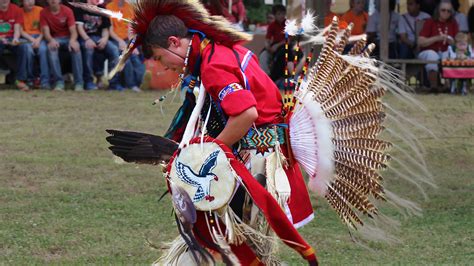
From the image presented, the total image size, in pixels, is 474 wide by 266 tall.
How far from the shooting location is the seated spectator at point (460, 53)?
50.2 feet

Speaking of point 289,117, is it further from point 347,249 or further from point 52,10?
point 52,10

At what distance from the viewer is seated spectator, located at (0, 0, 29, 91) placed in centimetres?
1404

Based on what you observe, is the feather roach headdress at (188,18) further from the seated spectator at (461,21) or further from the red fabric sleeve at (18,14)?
the seated spectator at (461,21)

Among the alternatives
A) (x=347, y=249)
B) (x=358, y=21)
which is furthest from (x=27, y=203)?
(x=358, y=21)

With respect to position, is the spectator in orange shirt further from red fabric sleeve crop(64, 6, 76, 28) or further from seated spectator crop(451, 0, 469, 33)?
red fabric sleeve crop(64, 6, 76, 28)

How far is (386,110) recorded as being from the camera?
14.9 feet

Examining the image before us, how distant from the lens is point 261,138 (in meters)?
4.42

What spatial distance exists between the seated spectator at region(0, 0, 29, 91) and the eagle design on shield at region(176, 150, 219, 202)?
1025cm

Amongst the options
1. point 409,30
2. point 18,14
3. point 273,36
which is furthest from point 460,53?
point 18,14

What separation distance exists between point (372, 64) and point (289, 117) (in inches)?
17.0

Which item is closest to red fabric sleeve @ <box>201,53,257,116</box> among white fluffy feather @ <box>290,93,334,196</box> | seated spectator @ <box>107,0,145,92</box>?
white fluffy feather @ <box>290,93,334,196</box>

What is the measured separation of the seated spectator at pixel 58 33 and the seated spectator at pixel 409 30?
508 centimetres

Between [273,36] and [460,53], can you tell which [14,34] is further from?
[460,53]

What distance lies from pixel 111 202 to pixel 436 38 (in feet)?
29.7
